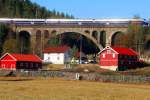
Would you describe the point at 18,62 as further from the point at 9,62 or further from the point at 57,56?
the point at 57,56

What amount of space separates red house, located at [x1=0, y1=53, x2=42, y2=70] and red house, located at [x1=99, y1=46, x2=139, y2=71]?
14.9m

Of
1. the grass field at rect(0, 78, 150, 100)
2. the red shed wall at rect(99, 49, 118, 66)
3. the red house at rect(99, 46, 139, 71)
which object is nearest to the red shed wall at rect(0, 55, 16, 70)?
the red house at rect(99, 46, 139, 71)

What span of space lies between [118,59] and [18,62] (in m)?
21.4

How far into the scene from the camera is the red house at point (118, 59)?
113 metres

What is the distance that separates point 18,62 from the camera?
106812mm

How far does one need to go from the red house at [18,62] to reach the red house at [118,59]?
14859 millimetres

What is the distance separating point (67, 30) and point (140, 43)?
25397mm

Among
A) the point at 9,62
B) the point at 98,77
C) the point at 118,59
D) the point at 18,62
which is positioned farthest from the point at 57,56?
the point at 98,77

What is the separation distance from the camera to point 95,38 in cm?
15600

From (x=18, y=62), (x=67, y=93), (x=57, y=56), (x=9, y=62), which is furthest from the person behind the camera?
(x=57, y=56)

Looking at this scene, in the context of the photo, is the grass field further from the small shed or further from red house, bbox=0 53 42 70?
the small shed

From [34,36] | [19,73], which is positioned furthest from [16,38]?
[19,73]

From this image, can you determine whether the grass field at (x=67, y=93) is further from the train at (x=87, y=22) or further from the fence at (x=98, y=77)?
the train at (x=87, y=22)

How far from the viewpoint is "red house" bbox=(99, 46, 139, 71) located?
372 ft
